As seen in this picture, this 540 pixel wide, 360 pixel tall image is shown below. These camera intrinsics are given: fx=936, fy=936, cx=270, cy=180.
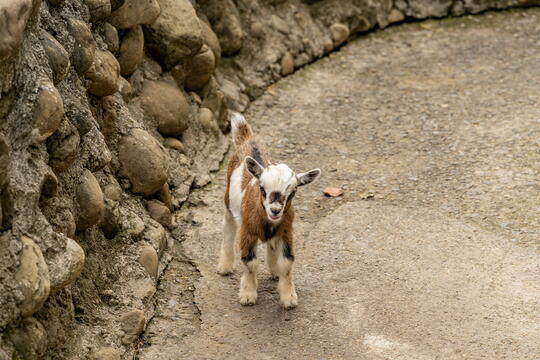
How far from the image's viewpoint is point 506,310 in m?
7.36

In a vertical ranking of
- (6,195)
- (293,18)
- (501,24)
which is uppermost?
(6,195)

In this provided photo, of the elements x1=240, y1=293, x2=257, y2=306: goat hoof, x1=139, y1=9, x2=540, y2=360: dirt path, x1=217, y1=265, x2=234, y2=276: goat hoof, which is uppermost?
x1=240, y1=293, x2=257, y2=306: goat hoof

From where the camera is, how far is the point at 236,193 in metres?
7.91

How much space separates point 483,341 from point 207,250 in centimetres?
264

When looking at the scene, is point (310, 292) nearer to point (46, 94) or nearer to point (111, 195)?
point (111, 195)

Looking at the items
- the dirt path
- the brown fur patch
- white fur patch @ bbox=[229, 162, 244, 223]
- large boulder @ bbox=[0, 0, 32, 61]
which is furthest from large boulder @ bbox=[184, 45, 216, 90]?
large boulder @ bbox=[0, 0, 32, 61]

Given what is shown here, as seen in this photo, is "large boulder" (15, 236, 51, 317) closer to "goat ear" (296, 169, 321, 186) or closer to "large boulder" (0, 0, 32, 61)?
"large boulder" (0, 0, 32, 61)

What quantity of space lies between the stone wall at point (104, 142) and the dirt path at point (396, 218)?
0.35 m

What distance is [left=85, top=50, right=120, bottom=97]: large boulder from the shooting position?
7598mm

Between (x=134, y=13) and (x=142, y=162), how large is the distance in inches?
55.1

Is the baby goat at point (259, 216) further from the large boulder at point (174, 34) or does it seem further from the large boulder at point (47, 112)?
the large boulder at point (174, 34)

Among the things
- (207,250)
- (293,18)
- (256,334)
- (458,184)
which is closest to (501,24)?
(293,18)

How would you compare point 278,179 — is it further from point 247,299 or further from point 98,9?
point 98,9

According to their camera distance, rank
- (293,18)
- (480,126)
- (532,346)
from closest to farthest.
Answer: (532,346) < (480,126) < (293,18)
